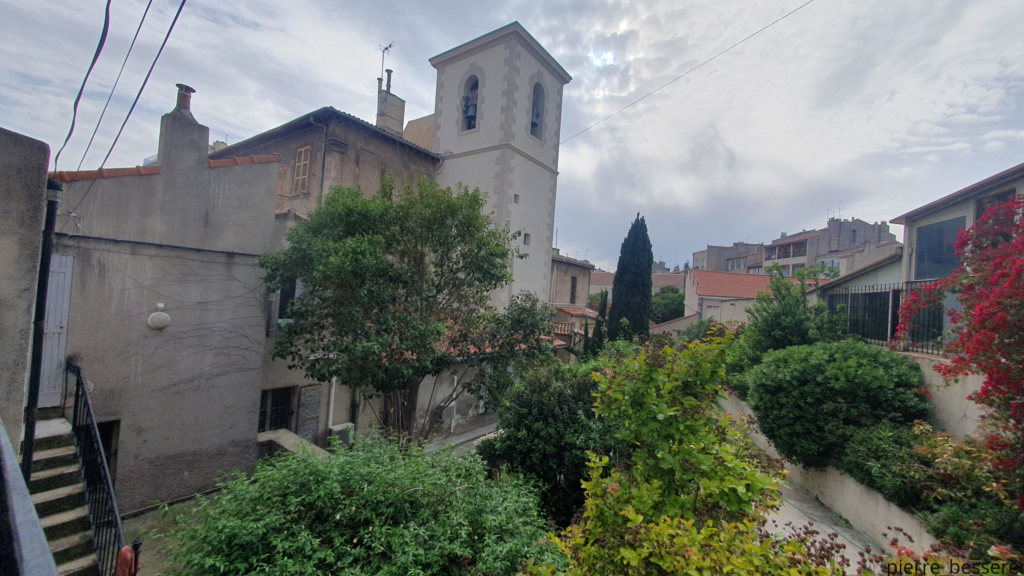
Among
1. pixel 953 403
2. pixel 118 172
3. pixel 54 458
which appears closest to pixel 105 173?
pixel 118 172

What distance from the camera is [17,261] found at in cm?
374

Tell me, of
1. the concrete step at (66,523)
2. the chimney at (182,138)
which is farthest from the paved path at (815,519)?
the chimney at (182,138)

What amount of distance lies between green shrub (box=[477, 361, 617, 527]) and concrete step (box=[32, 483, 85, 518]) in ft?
17.5

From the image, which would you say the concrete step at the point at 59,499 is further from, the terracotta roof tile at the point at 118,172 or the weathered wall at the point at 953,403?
the weathered wall at the point at 953,403

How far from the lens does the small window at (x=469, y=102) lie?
16.6 metres

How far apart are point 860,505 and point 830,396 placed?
6.14ft

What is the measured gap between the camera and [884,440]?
7426 mm

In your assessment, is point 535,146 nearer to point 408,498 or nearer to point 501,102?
point 501,102

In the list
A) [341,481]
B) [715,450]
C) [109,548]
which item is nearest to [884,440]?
[715,450]

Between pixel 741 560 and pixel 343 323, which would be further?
pixel 343 323

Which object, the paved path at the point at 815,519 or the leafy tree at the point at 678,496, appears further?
the paved path at the point at 815,519

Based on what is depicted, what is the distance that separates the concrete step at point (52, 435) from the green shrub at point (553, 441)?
5757 millimetres

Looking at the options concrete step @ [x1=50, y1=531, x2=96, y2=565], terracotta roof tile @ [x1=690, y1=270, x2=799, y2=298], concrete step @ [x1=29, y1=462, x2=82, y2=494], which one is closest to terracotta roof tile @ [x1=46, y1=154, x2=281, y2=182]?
concrete step @ [x1=29, y1=462, x2=82, y2=494]

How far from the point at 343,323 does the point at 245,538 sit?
3.64m
